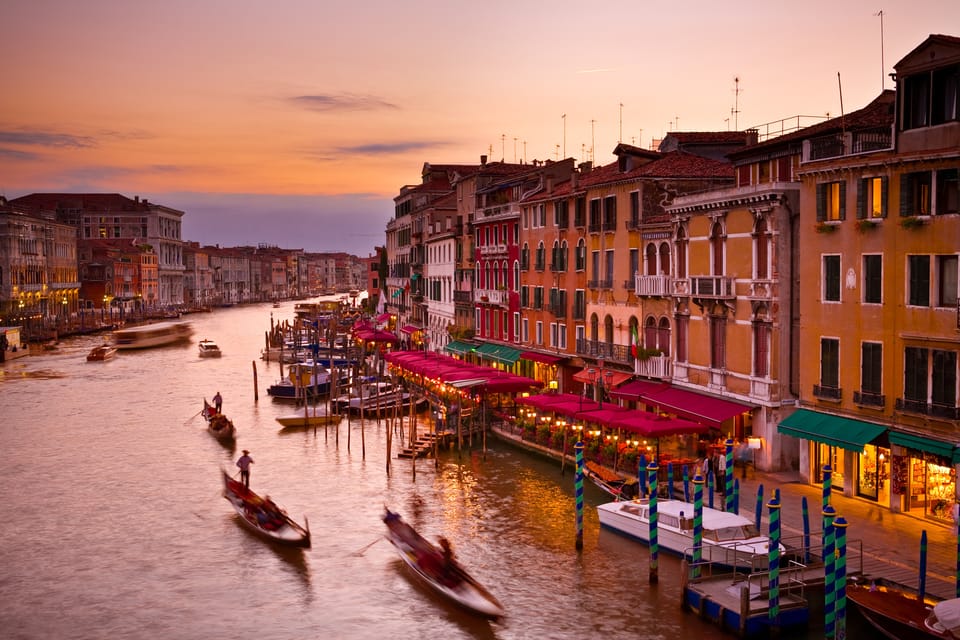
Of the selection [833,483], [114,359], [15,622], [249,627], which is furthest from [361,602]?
[114,359]

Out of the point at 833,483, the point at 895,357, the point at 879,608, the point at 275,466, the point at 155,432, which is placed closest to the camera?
the point at 879,608

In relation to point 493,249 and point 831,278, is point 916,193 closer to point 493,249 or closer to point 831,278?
point 831,278

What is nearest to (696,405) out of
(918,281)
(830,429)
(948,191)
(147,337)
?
(830,429)

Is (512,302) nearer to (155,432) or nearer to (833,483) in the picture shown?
(155,432)

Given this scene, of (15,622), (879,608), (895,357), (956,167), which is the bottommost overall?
(15,622)

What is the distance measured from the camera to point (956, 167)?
19.6m

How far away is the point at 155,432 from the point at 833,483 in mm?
27237

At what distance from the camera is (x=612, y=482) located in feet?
84.6

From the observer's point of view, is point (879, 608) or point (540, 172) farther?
point (540, 172)

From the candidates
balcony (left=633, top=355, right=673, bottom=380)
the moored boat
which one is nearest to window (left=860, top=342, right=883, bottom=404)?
balcony (left=633, top=355, right=673, bottom=380)

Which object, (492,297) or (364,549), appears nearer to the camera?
(364,549)

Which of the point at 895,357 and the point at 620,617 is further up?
the point at 895,357

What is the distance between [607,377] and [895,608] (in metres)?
17.8

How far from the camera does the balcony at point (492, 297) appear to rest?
44.8 m
